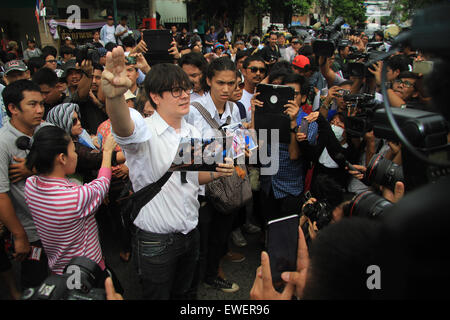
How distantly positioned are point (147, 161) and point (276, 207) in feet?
5.47

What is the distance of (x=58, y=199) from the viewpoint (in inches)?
74.3

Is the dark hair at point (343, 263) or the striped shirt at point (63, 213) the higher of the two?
the dark hair at point (343, 263)

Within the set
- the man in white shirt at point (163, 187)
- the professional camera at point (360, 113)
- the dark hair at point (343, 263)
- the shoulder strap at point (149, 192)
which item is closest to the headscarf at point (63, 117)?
the man in white shirt at point (163, 187)

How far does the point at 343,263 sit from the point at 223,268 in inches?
97.1

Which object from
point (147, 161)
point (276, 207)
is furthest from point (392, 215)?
point (276, 207)

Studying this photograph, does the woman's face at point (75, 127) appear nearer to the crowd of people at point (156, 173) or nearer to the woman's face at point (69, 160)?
the crowd of people at point (156, 173)

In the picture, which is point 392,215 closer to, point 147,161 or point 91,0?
point 147,161

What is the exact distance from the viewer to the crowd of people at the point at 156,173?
1742 mm

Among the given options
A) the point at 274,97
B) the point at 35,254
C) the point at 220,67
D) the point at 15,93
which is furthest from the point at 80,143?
the point at 274,97

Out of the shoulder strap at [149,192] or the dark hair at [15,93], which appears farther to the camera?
the dark hair at [15,93]

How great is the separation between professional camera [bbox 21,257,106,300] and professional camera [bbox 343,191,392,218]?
3.67 ft

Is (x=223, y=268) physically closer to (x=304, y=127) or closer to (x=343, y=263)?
(x=304, y=127)

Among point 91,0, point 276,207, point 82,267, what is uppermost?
point 91,0

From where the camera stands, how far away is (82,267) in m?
1.38
